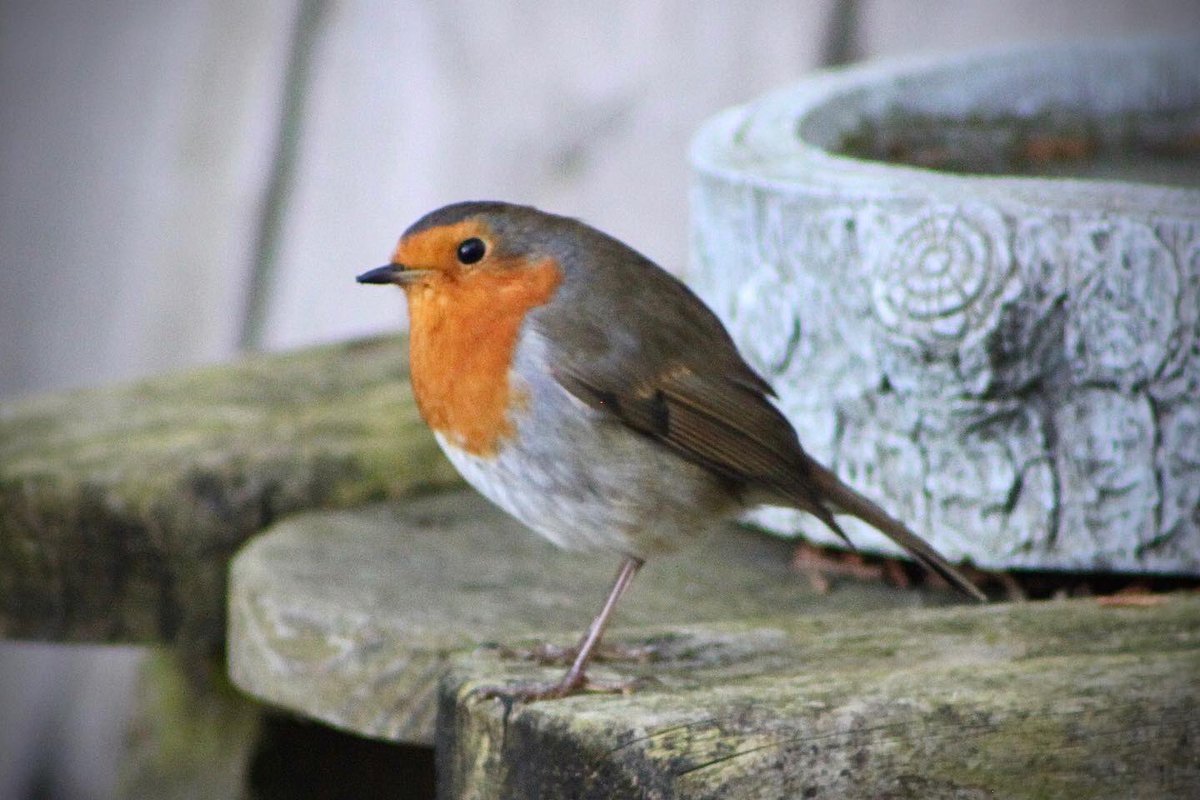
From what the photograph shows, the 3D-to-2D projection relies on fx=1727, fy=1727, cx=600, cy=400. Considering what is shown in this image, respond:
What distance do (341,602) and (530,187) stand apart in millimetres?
1930

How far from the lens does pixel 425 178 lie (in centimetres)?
404

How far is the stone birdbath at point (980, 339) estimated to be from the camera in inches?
83.4

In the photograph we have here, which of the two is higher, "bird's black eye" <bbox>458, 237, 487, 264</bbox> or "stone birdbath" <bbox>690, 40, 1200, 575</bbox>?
"bird's black eye" <bbox>458, 237, 487, 264</bbox>

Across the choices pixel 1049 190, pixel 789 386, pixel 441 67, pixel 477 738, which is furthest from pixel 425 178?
pixel 477 738

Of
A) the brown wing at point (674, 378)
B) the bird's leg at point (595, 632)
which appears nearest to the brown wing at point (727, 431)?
the brown wing at point (674, 378)

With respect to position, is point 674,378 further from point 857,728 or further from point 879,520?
point 857,728

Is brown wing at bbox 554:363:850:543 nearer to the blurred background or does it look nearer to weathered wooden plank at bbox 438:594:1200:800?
weathered wooden plank at bbox 438:594:1200:800

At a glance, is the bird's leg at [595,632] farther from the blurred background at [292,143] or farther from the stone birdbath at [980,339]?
the blurred background at [292,143]

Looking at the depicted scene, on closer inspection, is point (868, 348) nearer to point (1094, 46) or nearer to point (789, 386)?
point (789, 386)

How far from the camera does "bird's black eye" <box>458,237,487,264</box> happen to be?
6.78 feet

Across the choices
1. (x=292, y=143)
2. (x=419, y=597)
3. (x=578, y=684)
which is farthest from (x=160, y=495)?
(x=292, y=143)

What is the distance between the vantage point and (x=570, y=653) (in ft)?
6.19

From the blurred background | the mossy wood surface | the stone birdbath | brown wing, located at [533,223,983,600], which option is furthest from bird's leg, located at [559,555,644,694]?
the blurred background

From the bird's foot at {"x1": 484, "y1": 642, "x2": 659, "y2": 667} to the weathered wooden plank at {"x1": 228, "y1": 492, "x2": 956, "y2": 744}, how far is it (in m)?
0.05
